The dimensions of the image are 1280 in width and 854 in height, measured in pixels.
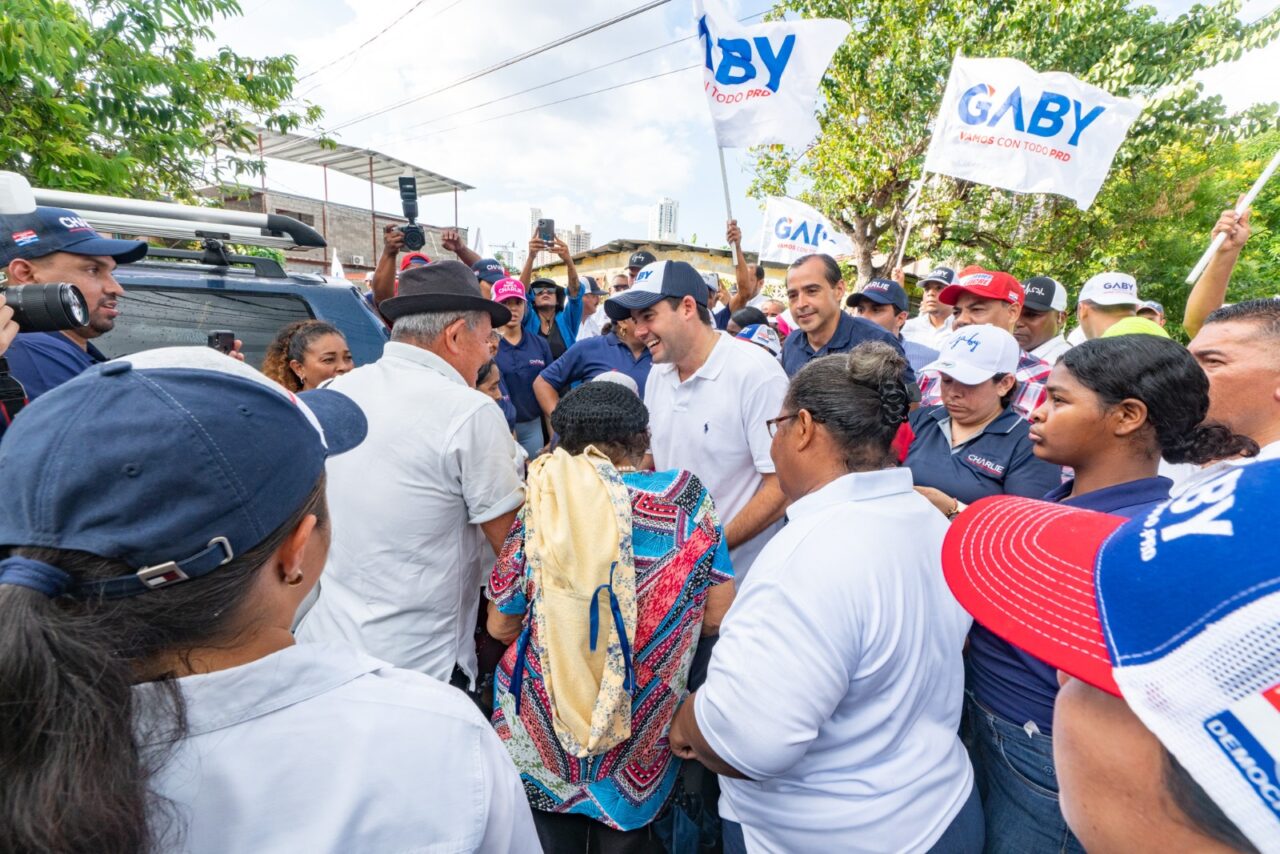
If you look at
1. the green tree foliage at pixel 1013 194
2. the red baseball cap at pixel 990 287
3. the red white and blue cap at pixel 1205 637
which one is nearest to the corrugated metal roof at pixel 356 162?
the green tree foliage at pixel 1013 194

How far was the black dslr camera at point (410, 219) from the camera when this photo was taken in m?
4.21

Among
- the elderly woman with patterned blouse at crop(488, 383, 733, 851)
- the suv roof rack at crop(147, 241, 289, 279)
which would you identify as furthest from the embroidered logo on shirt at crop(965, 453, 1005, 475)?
the suv roof rack at crop(147, 241, 289, 279)

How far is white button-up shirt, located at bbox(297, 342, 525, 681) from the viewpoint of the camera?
1.86 metres

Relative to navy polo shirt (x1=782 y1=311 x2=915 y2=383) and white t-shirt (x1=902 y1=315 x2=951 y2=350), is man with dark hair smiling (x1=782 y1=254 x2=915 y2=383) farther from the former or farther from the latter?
white t-shirt (x1=902 y1=315 x2=951 y2=350)

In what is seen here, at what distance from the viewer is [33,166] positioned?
4.30 meters

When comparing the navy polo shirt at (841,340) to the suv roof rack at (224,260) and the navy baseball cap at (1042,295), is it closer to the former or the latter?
the navy baseball cap at (1042,295)

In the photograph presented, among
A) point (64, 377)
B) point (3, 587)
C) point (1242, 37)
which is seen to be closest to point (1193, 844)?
point (3, 587)

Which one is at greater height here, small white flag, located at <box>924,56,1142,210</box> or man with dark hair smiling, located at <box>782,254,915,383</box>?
small white flag, located at <box>924,56,1142,210</box>

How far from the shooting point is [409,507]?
73.5 inches

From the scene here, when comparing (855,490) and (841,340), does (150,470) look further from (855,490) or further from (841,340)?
(841,340)

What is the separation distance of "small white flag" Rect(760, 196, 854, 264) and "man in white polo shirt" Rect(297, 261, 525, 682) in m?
7.45

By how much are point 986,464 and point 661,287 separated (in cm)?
154

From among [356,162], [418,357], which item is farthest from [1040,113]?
[356,162]

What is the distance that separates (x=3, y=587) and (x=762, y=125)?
556 cm
